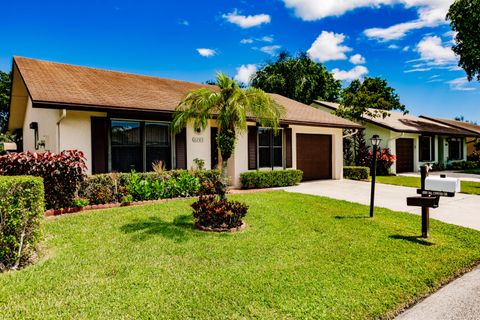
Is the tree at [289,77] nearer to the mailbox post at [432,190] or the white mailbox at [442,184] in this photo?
the mailbox post at [432,190]

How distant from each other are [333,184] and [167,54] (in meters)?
14.7

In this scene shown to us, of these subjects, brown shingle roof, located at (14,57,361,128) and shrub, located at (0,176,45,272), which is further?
brown shingle roof, located at (14,57,361,128)

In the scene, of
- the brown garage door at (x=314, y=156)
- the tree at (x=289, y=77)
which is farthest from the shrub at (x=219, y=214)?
the tree at (x=289, y=77)

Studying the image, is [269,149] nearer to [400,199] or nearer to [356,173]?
[400,199]

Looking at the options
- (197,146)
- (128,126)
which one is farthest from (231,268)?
(197,146)

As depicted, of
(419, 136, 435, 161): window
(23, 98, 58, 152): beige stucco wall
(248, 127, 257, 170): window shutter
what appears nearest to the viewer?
(23, 98, 58, 152): beige stucco wall

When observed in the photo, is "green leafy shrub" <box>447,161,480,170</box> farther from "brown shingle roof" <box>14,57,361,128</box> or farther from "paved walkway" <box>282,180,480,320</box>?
"brown shingle roof" <box>14,57,361,128</box>

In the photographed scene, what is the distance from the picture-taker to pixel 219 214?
633cm

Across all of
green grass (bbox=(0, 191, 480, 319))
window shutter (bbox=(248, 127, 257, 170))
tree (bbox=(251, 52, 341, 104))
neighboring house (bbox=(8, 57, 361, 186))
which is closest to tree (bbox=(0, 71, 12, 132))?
neighboring house (bbox=(8, 57, 361, 186))

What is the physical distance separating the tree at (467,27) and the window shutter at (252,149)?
60.6ft

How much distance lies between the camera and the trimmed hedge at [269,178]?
12.2 metres

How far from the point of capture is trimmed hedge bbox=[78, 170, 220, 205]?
8242 mm

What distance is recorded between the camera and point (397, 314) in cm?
362

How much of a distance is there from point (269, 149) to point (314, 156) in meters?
3.39
